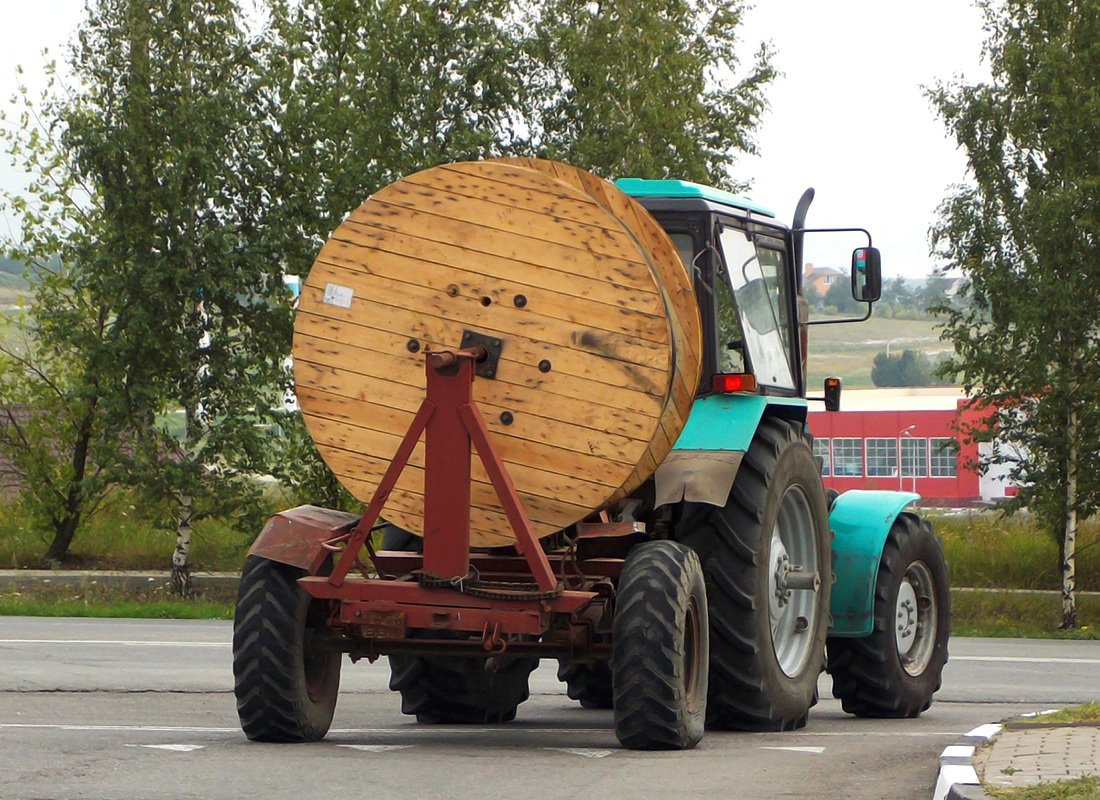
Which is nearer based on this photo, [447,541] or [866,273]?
[447,541]

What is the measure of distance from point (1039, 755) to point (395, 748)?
2913 mm

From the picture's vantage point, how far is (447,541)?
8070 mm

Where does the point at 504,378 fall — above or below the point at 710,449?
above

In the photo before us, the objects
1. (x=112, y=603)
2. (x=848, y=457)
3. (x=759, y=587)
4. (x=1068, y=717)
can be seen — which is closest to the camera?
(x=1068, y=717)

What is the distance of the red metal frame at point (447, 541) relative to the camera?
7973mm

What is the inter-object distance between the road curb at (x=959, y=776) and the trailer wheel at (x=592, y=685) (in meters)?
3.87

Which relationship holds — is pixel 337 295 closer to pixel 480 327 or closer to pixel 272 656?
pixel 480 327

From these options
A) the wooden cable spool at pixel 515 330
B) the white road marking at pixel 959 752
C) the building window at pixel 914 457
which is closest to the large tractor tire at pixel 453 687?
the wooden cable spool at pixel 515 330

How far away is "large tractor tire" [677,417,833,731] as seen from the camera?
888 centimetres

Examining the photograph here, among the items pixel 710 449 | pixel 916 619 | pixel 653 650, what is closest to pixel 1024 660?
pixel 916 619

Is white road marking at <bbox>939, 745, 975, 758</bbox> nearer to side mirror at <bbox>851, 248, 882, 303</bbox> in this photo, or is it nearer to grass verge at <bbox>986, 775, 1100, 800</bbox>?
grass verge at <bbox>986, 775, 1100, 800</bbox>

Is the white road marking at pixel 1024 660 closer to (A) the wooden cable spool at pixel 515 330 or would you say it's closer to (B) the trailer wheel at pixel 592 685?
(B) the trailer wheel at pixel 592 685

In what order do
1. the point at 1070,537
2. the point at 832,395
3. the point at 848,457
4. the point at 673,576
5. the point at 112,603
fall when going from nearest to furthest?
the point at 673,576 → the point at 832,395 → the point at 112,603 → the point at 1070,537 → the point at 848,457

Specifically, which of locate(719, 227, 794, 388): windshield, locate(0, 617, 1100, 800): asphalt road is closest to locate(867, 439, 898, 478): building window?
locate(0, 617, 1100, 800): asphalt road
